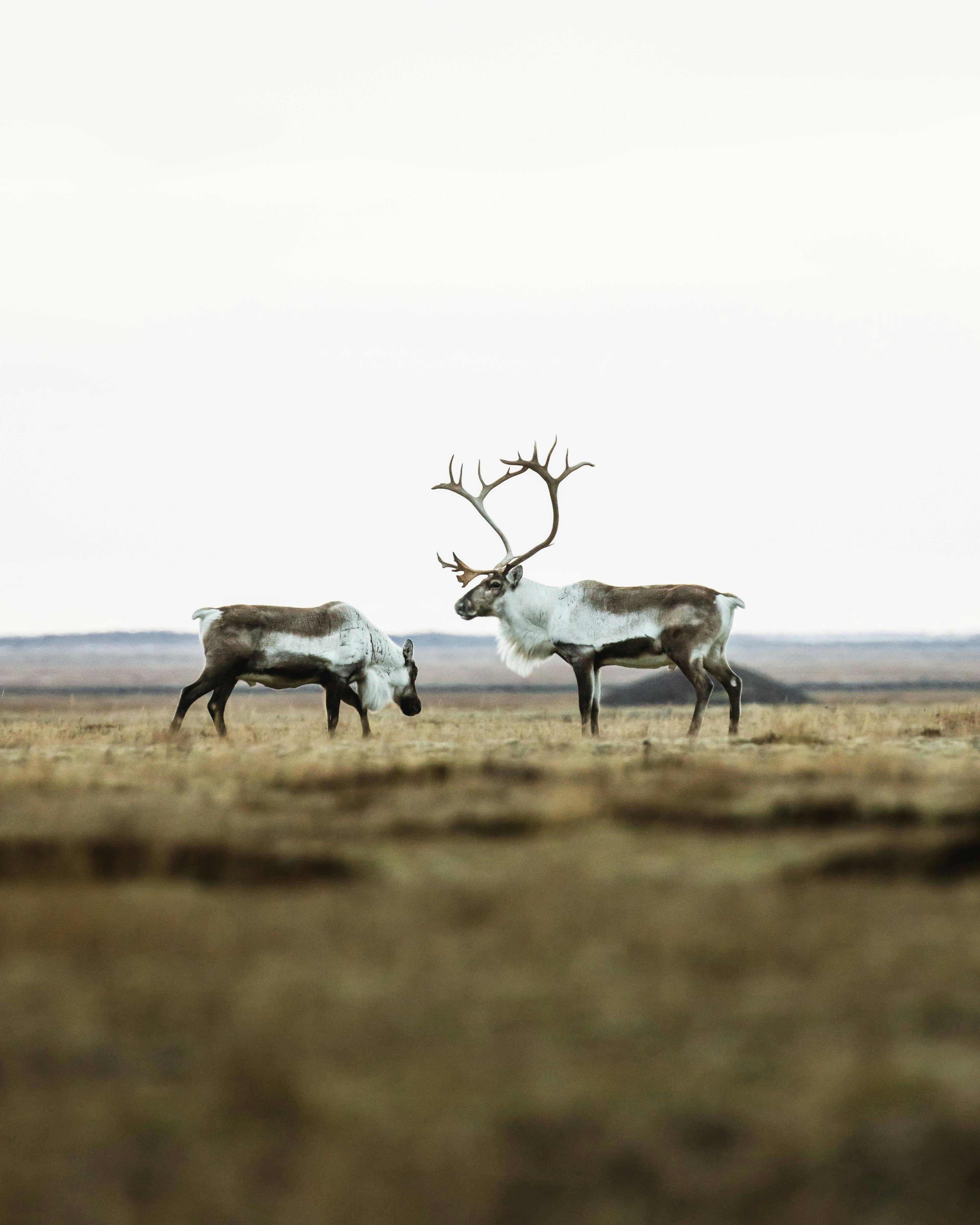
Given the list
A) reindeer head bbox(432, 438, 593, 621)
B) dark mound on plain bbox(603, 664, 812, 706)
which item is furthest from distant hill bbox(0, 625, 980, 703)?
reindeer head bbox(432, 438, 593, 621)

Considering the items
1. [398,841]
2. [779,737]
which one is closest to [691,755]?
[779,737]

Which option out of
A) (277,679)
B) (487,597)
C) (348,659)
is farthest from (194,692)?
(487,597)

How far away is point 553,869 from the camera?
24.3ft

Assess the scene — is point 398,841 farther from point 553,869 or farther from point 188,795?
point 188,795

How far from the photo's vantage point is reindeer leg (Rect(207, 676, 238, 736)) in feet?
64.2

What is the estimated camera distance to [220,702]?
19.8 metres

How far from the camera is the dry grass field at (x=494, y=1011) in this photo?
3775 mm

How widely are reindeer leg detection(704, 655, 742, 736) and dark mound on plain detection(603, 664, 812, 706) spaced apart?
2087 centimetres

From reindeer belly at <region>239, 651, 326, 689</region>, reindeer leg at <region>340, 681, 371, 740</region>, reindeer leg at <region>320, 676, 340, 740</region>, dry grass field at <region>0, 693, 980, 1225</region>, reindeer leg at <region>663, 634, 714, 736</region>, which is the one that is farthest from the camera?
reindeer leg at <region>340, 681, 371, 740</region>

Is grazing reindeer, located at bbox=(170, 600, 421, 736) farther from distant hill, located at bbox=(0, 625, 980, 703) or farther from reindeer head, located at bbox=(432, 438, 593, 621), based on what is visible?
distant hill, located at bbox=(0, 625, 980, 703)

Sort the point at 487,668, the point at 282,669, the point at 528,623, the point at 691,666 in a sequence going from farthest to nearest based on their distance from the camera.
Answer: the point at 487,668, the point at 528,623, the point at 282,669, the point at 691,666

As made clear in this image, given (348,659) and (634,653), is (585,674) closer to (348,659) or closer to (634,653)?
(634,653)

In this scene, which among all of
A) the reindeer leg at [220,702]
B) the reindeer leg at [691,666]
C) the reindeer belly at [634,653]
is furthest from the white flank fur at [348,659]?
the reindeer leg at [691,666]

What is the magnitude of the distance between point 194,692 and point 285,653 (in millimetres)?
1429
